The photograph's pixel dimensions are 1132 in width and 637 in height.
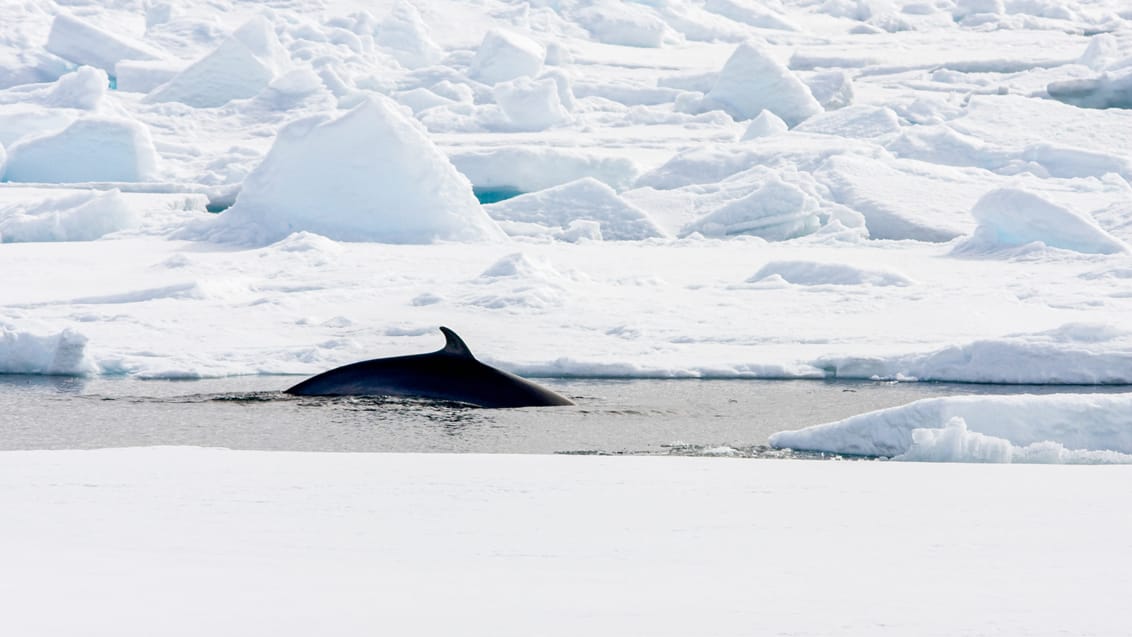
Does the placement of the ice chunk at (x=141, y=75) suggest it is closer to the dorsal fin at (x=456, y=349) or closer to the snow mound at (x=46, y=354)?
the snow mound at (x=46, y=354)

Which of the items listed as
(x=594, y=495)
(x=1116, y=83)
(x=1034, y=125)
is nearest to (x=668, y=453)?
(x=594, y=495)

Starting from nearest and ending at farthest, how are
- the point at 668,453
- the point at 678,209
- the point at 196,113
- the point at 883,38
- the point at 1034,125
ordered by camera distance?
the point at 668,453 < the point at 678,209 < the point at 1034,125 < the point at 196,113 < the point at 883,38

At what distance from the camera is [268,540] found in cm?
402

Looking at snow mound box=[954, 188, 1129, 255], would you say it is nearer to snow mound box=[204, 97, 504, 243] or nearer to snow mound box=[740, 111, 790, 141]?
snow mound box=[204, 97, 504, 243]

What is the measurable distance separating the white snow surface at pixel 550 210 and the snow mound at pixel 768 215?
3 centimetres

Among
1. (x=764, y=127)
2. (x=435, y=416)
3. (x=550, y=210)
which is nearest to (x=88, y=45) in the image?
(x=764, y=127)

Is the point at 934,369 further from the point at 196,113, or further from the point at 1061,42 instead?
the point at 1061,42

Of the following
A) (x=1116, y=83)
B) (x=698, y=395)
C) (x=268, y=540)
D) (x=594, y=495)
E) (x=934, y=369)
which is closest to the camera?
(x=268, y=540)

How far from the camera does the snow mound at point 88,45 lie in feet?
97.0

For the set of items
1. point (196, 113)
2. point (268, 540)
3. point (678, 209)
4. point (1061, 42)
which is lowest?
point (268, 540)

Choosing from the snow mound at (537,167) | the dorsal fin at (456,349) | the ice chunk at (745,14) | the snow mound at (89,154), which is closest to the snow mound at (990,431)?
the dorsal fin at (456,349)

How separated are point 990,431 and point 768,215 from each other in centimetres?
992

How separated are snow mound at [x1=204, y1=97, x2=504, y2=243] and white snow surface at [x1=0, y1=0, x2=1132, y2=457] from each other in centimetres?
3

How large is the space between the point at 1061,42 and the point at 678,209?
932 inches
